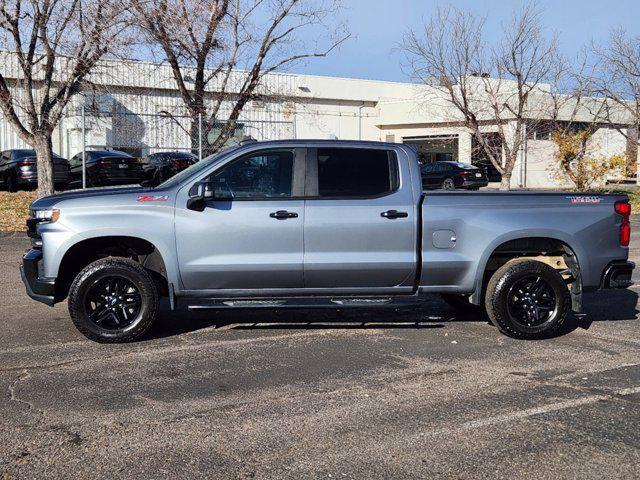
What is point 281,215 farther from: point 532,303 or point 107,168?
point 107,168

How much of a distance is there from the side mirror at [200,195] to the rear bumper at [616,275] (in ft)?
12.9

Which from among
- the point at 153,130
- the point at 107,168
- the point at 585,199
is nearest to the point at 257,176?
the point at 585,199

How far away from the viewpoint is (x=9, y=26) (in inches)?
652

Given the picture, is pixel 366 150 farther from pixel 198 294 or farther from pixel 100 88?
pixel 100 88

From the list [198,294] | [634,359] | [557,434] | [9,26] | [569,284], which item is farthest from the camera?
[9,26]

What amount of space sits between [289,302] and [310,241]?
61 cm

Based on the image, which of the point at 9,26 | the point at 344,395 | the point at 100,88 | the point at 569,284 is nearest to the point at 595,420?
the point at 344,395

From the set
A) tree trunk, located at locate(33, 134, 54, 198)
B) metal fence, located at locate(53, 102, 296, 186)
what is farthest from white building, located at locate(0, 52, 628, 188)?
tree trunk, located at locate(33, 134, 54, 198)

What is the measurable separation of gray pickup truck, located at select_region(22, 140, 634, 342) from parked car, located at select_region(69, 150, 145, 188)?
16.6 m

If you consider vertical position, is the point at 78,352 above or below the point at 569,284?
below

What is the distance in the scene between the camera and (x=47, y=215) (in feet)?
22.5

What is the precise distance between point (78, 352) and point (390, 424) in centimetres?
321

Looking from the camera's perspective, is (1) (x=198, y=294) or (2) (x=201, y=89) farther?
(2) (x=201, y=89)

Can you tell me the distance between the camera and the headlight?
682 centimetres
